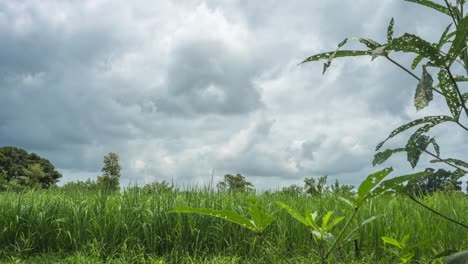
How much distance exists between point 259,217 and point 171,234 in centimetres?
482

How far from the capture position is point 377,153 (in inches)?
58.2

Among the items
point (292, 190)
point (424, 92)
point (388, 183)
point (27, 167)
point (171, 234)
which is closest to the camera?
point (424, 92)

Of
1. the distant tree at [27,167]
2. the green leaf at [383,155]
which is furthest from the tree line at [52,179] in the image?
the green leaf at [383,155]

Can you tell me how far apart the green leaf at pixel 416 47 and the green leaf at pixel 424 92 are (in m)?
0.12

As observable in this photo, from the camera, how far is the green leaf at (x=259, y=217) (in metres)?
1.07

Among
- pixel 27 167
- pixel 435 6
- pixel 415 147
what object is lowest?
pixel 415 147

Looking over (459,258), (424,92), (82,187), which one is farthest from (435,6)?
(82,187)

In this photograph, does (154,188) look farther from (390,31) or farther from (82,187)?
(390,31)

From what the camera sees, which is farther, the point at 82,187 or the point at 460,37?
the point at 82,187

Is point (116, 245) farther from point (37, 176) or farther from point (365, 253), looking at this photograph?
point (37, 176)

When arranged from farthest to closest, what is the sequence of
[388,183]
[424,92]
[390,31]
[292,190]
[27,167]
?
1. [27,167]
2. [292,190]
3. [390,31]
4. [388,183]
5. [424,92]

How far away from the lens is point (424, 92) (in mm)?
1009

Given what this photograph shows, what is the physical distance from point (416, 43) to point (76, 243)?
5629 millimetres

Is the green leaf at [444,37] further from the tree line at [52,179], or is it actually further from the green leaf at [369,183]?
the tree line at [52,179]
